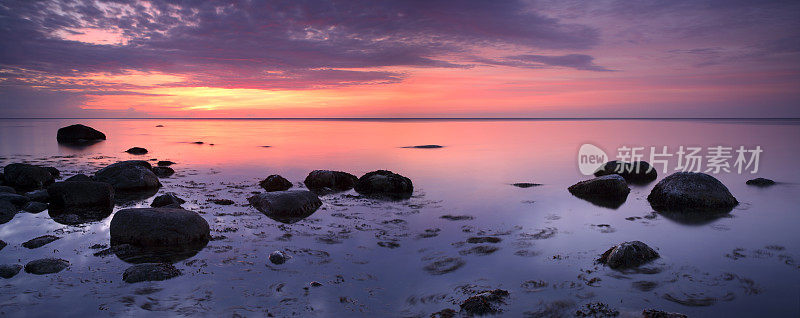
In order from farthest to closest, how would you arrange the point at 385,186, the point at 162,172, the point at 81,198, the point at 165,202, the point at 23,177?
the point at 162,172 < the point at 23,177 < the point at 385,186 < the point at 81,198 < the point at 165,202

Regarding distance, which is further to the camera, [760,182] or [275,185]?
[760,182]

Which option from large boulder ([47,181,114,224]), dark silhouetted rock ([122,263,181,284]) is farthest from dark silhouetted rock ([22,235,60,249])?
dark silhouetted rock ([122,263,181,284])

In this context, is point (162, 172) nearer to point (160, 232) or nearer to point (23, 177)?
point (23, 177)

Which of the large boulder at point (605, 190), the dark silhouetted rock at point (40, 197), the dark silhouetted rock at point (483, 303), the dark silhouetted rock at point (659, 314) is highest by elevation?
the large boulder at point (605, 190)

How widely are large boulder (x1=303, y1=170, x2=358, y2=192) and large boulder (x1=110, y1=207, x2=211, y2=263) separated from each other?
676cm

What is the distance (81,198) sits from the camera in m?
12.0

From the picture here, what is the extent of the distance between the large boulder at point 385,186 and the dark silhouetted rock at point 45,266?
857 cm

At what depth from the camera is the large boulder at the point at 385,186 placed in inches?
579

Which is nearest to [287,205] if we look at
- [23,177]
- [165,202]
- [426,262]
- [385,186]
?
[165,202]

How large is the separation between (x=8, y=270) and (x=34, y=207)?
557 centimetres

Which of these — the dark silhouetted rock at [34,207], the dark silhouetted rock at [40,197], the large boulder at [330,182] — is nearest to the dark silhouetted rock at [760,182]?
the large boulder at [330,182]

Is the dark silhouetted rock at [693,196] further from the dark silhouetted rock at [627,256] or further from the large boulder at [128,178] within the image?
the large boulder at [128,178]

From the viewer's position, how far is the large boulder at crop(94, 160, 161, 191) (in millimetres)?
14625

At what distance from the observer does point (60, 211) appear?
11.4 metres
